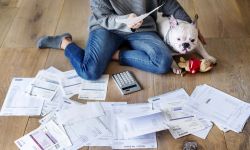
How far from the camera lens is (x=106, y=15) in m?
1.50

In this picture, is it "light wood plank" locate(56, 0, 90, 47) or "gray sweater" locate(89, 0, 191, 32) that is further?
"light wood plank" locate(56, 0, 90, 47)

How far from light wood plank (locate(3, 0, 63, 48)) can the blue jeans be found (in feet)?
0.87

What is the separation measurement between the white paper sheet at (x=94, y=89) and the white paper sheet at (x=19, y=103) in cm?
17

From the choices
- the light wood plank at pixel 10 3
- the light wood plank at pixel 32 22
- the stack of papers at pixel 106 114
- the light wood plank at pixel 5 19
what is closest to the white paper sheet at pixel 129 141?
the stack of papers at pixel 106 114

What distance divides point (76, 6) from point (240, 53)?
3.03 feet

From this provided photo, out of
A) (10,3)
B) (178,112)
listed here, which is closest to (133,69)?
(178,112)

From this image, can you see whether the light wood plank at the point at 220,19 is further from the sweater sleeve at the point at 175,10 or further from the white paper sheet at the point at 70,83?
the white paper sheet at the point at 70,83

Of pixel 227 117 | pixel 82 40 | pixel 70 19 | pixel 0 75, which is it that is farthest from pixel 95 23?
pixel 227 117

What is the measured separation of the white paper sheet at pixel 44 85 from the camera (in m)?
1.42

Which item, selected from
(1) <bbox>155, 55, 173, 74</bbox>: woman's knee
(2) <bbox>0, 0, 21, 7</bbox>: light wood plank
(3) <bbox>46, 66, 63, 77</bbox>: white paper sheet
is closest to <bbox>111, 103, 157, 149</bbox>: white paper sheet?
(1) <bbox>155, 55, 173, 74</bbox>: woman's knee

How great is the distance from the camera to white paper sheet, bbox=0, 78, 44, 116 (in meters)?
1.35

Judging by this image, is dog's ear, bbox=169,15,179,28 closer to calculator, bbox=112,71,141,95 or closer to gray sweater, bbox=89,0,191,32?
gray sweater, bbox=89,0,191,32

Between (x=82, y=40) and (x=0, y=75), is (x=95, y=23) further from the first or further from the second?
(x=0, y=75)

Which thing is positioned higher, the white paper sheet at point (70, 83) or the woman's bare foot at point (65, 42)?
the woman's bare foot at point (65, 42)
